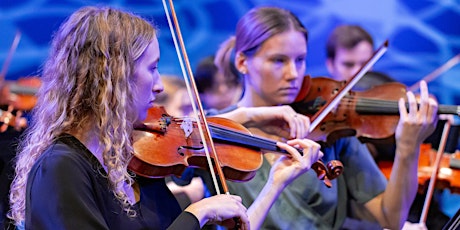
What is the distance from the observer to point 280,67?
2170 mm

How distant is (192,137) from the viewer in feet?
5.68

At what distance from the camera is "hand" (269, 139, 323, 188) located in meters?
1.83

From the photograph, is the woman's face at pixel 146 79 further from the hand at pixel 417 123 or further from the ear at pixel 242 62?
the hand at pixel 417 123

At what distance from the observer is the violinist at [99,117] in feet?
4.49

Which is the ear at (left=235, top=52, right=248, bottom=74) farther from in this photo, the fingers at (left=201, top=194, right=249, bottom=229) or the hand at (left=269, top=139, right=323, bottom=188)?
the fingers at (left=201, top=194, right=249, bottom=229)

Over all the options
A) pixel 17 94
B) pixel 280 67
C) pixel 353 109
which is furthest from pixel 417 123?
pixel 17 94

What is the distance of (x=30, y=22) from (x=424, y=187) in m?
2.32

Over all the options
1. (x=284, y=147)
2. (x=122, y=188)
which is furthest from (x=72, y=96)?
(x=284, y=147)

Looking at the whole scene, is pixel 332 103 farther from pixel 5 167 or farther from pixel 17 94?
pixel 17 94

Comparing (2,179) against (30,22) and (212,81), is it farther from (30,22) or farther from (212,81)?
(30,22)

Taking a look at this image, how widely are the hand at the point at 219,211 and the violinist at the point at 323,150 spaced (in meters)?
0.55

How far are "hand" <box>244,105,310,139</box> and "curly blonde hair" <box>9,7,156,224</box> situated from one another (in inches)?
28.7

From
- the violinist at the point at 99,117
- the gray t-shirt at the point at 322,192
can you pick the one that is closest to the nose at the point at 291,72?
the gray t-shirt at the point at 322,192

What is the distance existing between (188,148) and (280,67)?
23.5 inches
